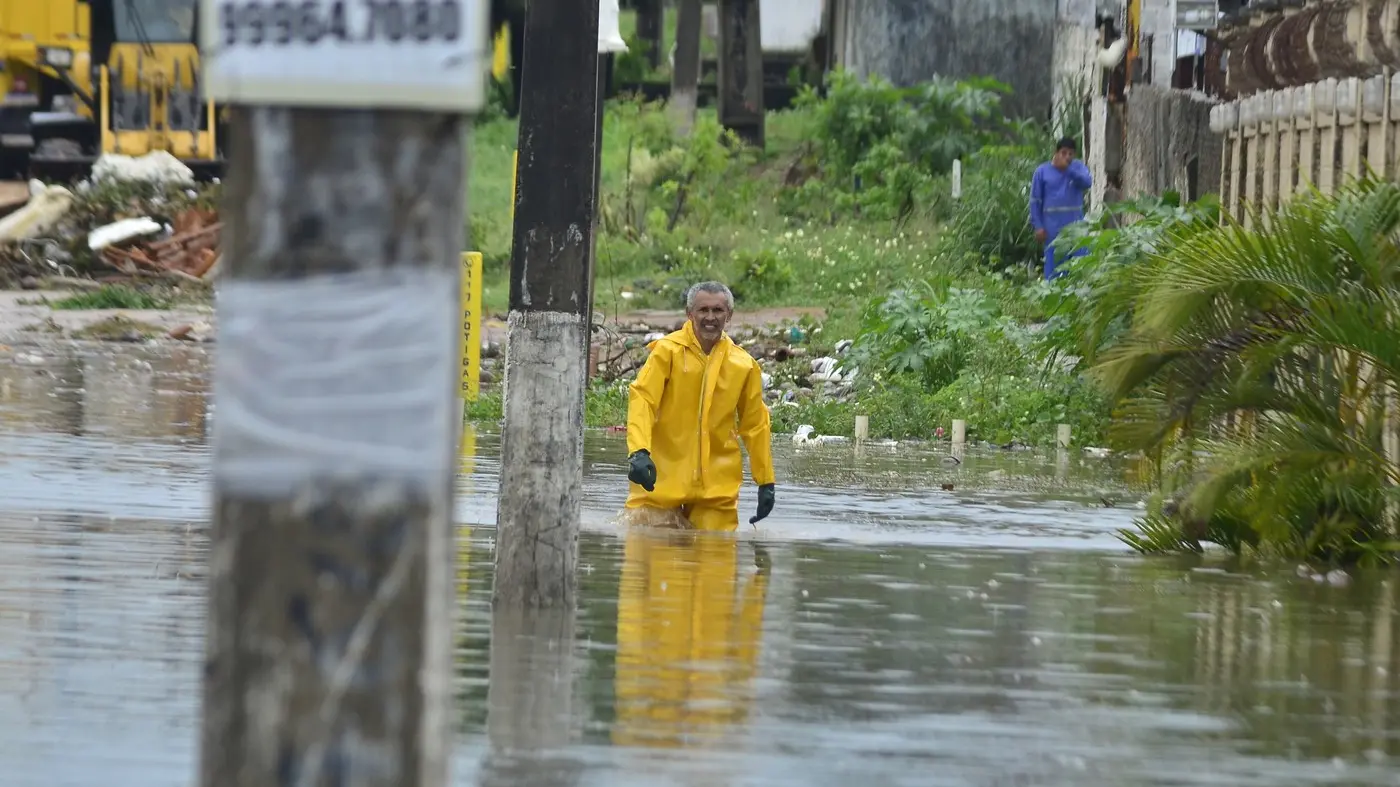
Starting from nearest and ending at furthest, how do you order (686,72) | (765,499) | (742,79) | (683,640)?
(683,640)
(765,499)
(686,72)
(742,79)

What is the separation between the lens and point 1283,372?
1135 centimetres

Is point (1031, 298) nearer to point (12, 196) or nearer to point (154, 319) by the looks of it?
point (154, 319)

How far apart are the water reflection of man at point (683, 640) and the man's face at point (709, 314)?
1034mm

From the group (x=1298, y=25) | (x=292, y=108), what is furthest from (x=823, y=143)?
(x=292, y=108)

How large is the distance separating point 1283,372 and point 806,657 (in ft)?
13.4

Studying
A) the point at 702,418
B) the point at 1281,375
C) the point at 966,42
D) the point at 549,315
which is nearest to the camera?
the point at 549,315

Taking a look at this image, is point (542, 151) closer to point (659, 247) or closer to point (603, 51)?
point (603, 51)

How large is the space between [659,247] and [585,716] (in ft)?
78.2

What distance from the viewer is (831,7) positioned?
41.7 meters

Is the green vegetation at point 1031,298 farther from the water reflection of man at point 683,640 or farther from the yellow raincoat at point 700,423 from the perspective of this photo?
→ the water reflection of man at point 683,640

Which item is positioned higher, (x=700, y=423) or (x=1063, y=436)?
(x=700, y=423)

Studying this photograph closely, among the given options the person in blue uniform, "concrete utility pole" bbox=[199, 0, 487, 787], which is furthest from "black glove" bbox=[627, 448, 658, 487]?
the person in blue uniform

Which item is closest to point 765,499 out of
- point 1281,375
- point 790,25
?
point 1281,375

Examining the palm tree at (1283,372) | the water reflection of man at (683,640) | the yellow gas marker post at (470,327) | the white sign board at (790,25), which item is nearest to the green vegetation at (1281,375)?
the palm tree at (1283,372)
